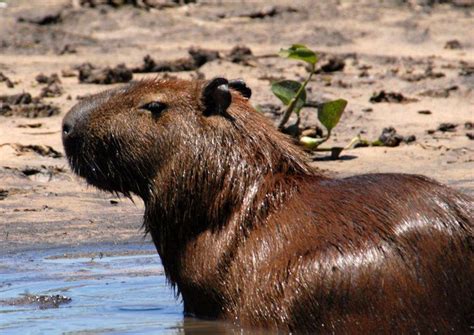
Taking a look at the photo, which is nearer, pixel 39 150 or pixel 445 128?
pixel 39 150

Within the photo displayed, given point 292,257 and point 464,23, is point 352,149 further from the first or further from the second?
point 464,23

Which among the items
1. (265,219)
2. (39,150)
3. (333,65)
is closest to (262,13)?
(333,65)

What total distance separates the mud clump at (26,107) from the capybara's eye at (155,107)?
15.3ft

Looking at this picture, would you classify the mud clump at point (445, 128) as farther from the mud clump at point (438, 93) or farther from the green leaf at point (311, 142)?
the green leaf at point (311, 142)

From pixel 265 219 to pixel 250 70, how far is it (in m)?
7.12

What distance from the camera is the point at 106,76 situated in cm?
1185

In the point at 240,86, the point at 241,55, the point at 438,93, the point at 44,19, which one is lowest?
the point at 44,19

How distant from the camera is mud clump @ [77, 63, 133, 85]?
1185 cm

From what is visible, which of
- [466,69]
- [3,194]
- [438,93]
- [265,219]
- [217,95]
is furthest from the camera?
[466,69]

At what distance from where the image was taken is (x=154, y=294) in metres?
7.14

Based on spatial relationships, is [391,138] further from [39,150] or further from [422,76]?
[39,150]

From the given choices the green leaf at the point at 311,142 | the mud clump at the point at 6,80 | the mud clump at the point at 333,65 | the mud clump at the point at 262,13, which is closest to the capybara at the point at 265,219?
the green leaf at the point at 311,142

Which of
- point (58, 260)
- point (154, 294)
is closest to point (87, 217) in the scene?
point (58, 260)

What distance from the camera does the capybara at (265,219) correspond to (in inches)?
217
